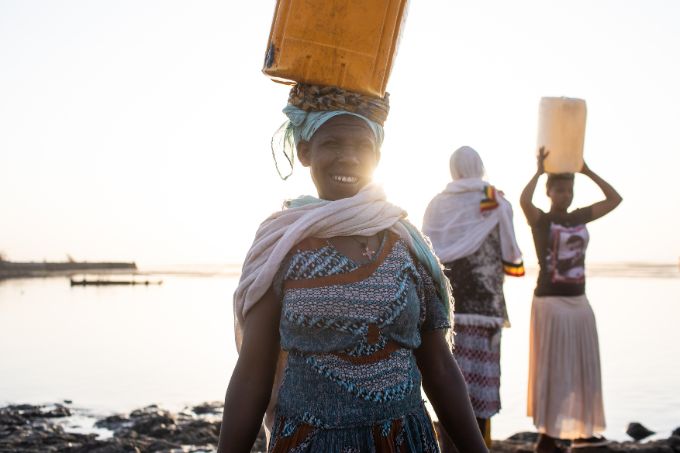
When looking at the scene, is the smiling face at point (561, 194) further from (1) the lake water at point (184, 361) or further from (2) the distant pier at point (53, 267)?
(2) the distant pier at point (53, 267)

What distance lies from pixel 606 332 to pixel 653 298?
11.3 m

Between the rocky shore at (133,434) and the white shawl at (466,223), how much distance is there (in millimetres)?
1821

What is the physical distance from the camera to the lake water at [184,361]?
941 cm

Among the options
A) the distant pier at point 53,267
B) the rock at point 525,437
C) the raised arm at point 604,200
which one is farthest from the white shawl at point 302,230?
the distant pier at point 53,267

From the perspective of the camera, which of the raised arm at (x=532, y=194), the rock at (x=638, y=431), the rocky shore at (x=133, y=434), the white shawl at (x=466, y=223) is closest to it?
the white shawl at (x=466, y=223)

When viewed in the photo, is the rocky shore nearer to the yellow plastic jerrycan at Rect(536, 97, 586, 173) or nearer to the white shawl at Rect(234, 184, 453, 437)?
the yellow plastic jerrycan at Rect(536, 97, 586, 173)

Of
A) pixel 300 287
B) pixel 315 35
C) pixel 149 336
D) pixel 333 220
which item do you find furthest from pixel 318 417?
pixel 149 336

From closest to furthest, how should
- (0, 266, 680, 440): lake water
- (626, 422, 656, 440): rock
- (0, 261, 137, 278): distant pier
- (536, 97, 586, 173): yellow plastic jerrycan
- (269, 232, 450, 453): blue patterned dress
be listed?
(269, 232, 450, 453): blue patterned dress
(536, 97, 586, 173): yellow plastic jerrycan
(626, 422, 656, 440): rock
(0, 266, 680, 440): lake water
(0, 261, 137, 278): distant pier

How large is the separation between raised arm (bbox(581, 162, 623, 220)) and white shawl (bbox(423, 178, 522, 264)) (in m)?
0.93

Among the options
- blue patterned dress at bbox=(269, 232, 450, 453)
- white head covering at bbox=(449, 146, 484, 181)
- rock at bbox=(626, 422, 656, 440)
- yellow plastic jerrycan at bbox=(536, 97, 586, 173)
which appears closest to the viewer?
blue patterned dress at bbox=(269, 232, 450, 453)

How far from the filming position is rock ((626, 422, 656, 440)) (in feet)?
24.8

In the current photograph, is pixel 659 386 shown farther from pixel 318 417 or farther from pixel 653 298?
pixel 653 298

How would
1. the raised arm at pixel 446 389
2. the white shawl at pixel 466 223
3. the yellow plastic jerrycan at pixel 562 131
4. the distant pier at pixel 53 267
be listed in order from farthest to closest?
the distant pier at pixel 53 267 → the yellow plastic jerrycan at pixel 562 131 → the white shawl at pixel 466 223 → the raised arm at pixel 446 389

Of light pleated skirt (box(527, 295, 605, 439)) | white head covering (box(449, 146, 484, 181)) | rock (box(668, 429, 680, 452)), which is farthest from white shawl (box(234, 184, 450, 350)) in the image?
rock (box(668, 429, 680, 452))
